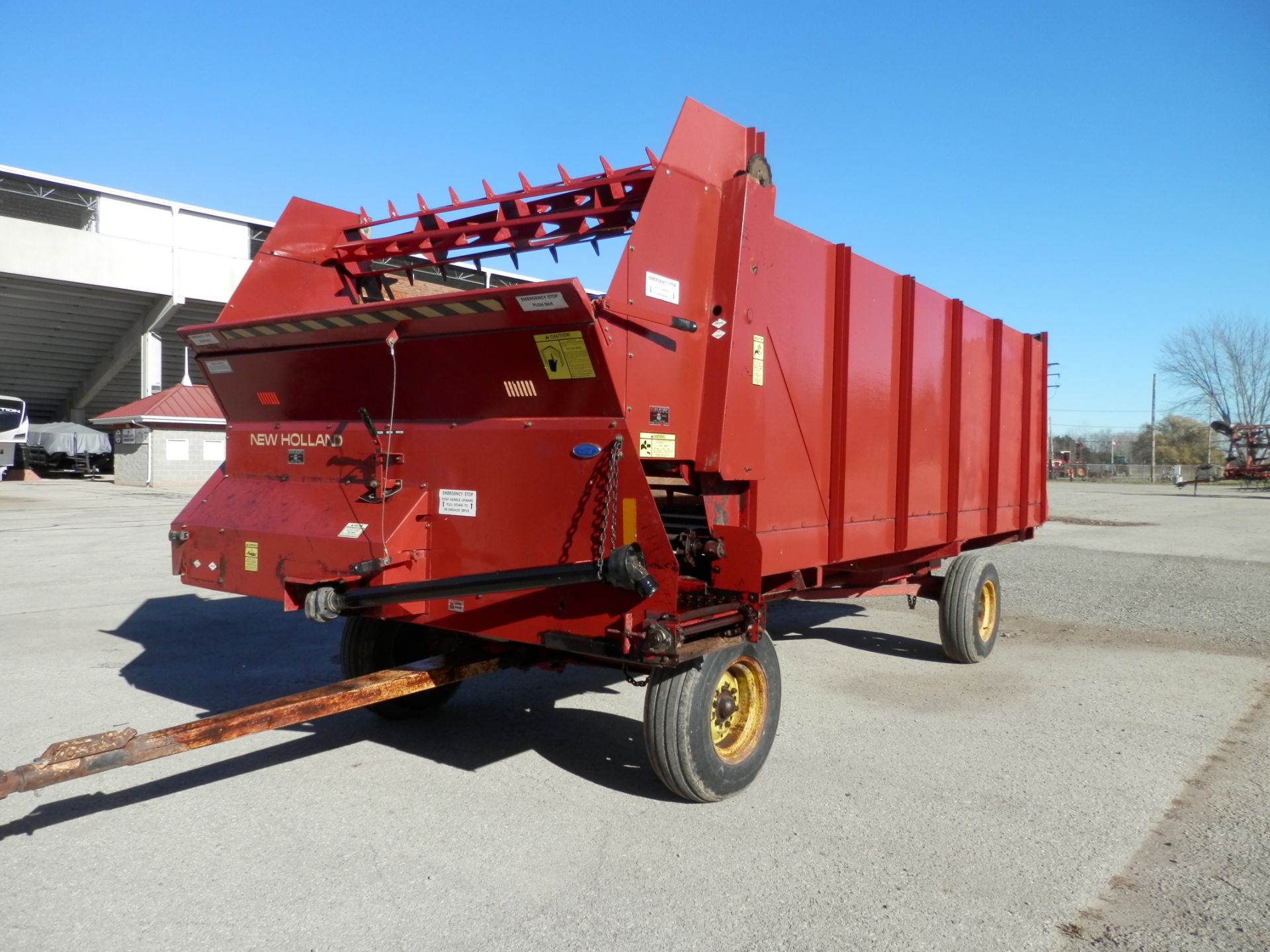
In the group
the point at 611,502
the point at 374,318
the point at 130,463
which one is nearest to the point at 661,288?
the point at 611,502

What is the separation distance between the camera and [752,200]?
4.45 m

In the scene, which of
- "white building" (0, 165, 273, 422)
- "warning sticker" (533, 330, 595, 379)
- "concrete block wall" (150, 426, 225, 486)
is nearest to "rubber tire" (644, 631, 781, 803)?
"warning sticker" (533, 330, 595, 379)

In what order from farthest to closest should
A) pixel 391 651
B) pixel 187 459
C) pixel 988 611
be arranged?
pixel 187 459 → pixel 988 611 → pixel 391 651

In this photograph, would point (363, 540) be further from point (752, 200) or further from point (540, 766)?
point (752, 200)

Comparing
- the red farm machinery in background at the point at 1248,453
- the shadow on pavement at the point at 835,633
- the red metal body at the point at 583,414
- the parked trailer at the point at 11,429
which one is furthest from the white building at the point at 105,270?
the red farm machinery in background at the point at 1248,453

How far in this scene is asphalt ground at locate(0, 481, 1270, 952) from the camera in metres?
3.27

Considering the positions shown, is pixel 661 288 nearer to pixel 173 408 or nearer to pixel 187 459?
pixel 173 408

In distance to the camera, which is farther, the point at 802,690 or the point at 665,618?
the point at 802,690

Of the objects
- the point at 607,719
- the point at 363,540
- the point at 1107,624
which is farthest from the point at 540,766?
the point at 1107,624

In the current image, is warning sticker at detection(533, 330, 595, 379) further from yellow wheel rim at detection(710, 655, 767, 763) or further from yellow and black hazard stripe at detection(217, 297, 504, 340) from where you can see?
yellow wheel rim at detection(710, 655, 767, 763)

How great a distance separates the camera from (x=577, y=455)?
13.2 feet

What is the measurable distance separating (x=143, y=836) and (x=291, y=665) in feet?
10.1

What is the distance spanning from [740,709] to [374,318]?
2.59m

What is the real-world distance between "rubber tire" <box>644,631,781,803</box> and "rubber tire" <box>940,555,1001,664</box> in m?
3.67
